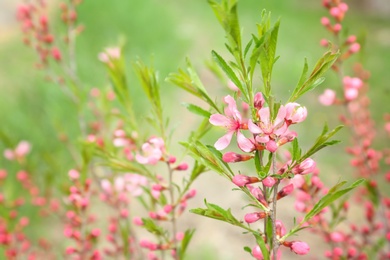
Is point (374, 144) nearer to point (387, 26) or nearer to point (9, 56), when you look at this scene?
point (387, 26)

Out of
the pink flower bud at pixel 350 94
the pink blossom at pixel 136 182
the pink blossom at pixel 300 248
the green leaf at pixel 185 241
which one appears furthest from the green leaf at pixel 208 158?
the pink flower bud at pixel 350 94

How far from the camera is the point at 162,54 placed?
3.56m

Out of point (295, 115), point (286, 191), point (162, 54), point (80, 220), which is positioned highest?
point (295, 115)

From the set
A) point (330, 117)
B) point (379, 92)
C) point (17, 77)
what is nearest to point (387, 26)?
point (379, 92)

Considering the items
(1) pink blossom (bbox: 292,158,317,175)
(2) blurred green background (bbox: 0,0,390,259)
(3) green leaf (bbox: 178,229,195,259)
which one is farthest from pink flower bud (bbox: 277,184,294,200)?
(2) blurred green background (bbox: 0,0,390,259)

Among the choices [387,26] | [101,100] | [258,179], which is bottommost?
Answer: [387,26]

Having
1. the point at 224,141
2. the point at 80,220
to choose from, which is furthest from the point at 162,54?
the point at 224,141

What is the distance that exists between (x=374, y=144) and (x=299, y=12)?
9.32ft

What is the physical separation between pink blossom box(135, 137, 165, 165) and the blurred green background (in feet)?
3.55

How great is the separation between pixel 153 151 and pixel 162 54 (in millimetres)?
2719

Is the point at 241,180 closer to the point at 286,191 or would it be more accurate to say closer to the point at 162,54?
the point at 286,191

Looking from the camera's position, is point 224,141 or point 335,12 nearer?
point 224,141

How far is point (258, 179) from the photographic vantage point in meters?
0.67

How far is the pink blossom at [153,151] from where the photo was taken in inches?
35.1
